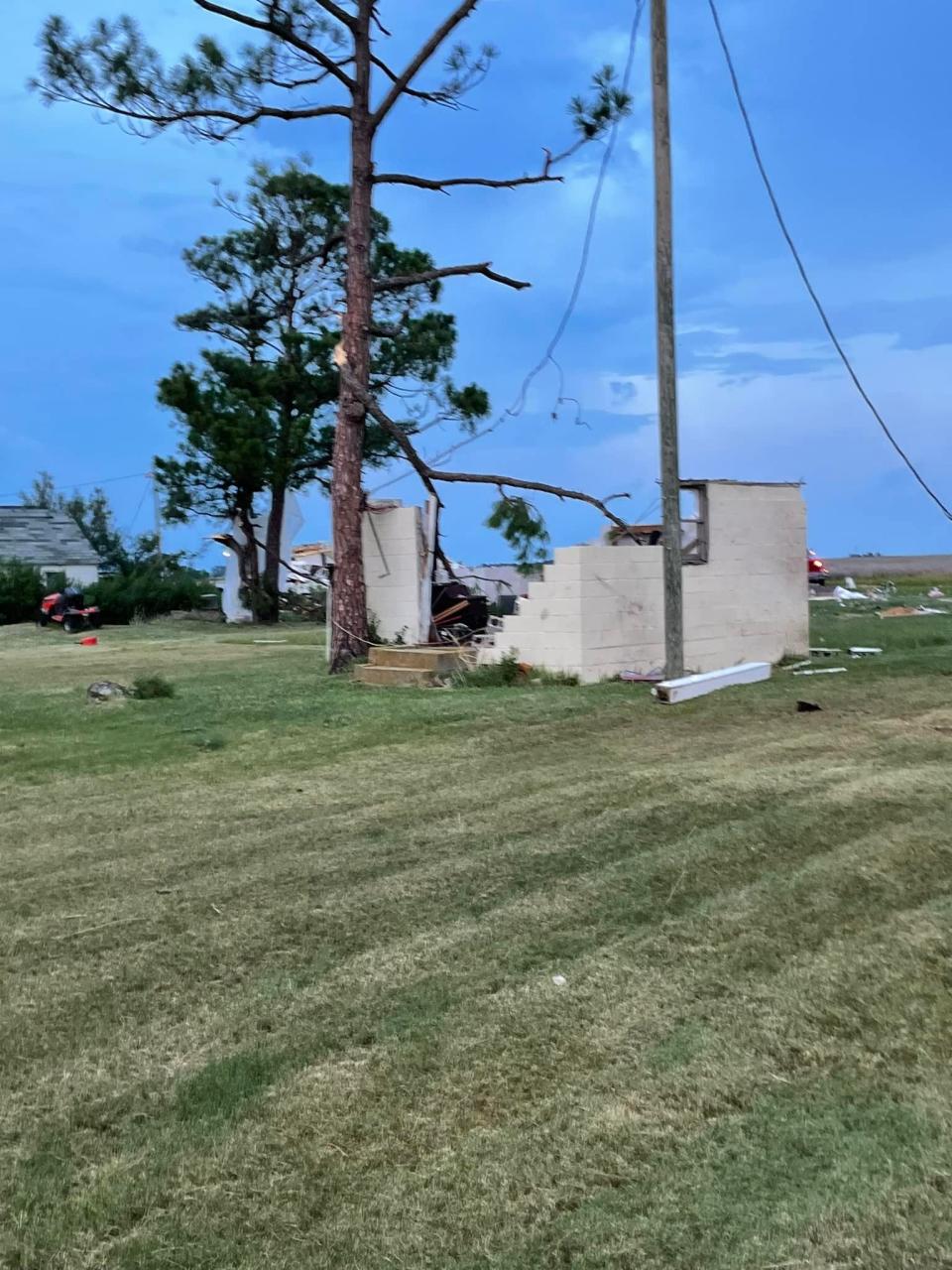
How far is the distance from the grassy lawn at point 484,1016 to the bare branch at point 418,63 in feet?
34.0

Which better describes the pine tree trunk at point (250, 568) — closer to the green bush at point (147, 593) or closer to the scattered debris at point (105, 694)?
the green bush at point (147, 593)

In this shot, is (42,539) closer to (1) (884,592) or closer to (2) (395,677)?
(1) (884,592)

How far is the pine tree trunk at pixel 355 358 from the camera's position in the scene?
1422 centimetres

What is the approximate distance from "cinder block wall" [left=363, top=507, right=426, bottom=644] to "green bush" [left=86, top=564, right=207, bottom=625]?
18.8 meters

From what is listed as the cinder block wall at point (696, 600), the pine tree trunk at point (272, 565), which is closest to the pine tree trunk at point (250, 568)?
the pine tree trunk at point (272, 565)

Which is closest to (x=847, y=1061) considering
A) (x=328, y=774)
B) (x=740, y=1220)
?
(x=740, y=1220)

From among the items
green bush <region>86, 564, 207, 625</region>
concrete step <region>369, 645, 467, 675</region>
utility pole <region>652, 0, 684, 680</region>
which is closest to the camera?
utility pole <region>652, 0, 684, 680</region>

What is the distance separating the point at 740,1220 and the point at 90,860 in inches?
142

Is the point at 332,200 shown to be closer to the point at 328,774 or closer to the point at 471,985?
the point at 328,774

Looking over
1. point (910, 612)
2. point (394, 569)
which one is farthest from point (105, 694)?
point (910, 612)

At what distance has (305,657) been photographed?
16938mm

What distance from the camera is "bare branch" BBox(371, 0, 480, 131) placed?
553 inches

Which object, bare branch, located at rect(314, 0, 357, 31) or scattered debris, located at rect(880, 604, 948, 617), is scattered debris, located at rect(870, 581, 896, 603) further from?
bare branch, located at rect(314, 0, 357, 31)

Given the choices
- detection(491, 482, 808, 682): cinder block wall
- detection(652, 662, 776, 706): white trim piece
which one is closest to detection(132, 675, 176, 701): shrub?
detection(491, 482, 808, 682): cinder block wall
